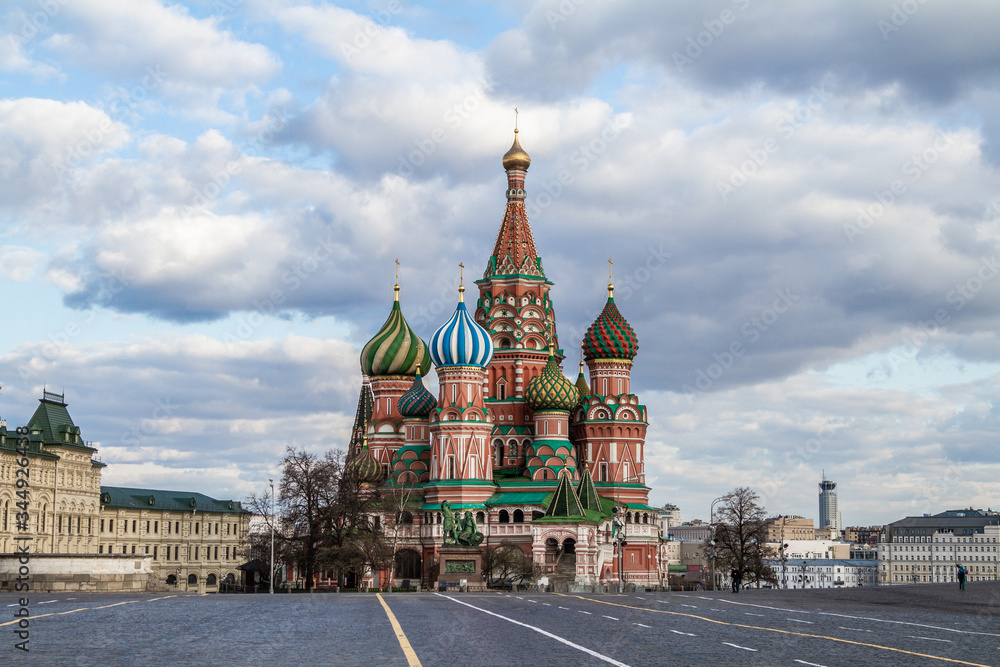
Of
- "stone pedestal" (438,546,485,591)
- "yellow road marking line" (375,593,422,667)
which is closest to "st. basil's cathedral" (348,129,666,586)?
"stone pedestal" (438,546,485,591)

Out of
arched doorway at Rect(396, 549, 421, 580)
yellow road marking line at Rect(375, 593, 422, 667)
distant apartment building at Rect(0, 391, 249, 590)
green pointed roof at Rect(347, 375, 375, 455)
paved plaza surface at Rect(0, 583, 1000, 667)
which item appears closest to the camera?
yellow road marking line at Rect(375, 593, 422, 667)

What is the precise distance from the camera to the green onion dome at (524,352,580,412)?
3282 inches

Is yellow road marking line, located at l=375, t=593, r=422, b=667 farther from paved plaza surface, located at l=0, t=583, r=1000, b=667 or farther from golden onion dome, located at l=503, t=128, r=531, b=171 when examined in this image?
golden onion dome, located at l=503, t=128, r=531, b=171

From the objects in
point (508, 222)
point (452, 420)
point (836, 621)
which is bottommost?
point (836, 621)

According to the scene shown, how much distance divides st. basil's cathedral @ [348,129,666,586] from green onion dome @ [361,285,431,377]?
0.32 feet

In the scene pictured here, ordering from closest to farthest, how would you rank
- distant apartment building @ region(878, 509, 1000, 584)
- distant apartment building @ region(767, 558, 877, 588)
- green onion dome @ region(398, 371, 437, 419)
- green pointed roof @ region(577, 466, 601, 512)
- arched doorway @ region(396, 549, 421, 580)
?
1. green pointed roof @ region(577, 466, 601, 512)
2. arched doorway @ region(396, 549, 421, 580)
3. green onion dome @ region(398, 371, 437, 419)
4. distant apartment building @ region(878, 509, 1000, 584)
5. distant apartment building @ region(767, 558, 877, 588)

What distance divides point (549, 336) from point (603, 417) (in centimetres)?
832

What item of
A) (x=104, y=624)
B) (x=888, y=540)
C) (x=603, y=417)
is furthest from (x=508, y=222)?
(x=888, y=540)

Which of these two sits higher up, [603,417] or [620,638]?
[603,417]

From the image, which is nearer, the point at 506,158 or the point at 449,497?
the point at 449,497

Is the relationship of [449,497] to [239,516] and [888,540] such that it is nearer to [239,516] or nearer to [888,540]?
[239,516]

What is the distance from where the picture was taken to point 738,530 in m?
87.8

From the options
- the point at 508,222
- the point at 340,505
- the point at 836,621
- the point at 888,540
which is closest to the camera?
the point at 836,621

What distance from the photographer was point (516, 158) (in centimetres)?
9231
